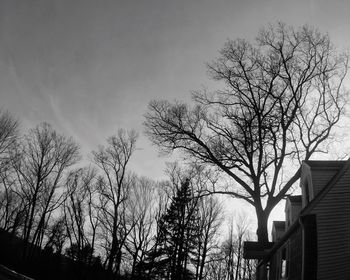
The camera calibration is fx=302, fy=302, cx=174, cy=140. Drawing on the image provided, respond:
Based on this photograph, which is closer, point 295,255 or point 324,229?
point 324,229

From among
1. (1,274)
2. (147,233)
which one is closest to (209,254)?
(147,233)

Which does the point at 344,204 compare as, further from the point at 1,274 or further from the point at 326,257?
the point at 1,274

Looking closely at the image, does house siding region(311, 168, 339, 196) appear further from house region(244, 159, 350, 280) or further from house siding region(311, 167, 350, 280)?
house siding region(311, 167, 350, 280)

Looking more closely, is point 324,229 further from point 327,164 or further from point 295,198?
point 295,198

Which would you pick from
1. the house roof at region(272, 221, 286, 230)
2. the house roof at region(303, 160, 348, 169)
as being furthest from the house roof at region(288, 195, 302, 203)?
the house roof at region(272, 221, 286, 230)

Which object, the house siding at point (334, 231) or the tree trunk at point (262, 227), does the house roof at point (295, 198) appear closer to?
the tree trunk at point (262, 227)

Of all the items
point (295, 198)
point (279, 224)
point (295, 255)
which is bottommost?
point (295, 255)

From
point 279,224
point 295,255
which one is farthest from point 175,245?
point 295,255

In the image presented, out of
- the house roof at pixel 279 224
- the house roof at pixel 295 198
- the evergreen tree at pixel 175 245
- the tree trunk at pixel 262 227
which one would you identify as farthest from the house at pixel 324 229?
the evergreen tree at pixel 175 245

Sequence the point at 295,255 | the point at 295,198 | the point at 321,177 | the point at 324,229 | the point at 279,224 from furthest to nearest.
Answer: the point at 279,224
the point at 295,198
the point at 321,177
the point at 295,255
the point at 324,229

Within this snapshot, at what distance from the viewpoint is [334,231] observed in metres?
10.3

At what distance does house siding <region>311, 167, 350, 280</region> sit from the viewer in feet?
32.3

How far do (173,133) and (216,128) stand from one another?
8.88 feet

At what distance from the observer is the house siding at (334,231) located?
388 inches
